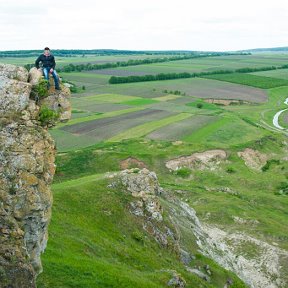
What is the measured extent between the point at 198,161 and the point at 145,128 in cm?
2771

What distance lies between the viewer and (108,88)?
182m

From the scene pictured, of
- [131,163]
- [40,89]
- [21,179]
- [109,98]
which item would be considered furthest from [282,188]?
[109,98]

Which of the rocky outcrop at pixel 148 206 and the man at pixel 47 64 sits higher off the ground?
the man at pixel 47 64

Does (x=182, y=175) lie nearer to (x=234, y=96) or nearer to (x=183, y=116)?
(x=183, y=116)

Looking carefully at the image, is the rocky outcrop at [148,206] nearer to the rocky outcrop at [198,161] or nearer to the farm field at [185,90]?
the rocky outcrop at [198,161]

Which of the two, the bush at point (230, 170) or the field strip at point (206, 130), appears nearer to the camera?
the bush at point (230, 170)

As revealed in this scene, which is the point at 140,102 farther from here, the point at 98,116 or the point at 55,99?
the point at 55,99

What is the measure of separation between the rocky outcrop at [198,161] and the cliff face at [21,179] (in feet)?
207

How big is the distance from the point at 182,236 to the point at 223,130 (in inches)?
2776

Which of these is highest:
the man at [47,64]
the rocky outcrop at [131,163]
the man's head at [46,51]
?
the man's head at [46,51]

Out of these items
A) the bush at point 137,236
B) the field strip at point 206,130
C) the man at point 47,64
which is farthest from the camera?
the field strip at point 206,130

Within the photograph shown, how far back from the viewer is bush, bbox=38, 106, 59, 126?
78.2 ft

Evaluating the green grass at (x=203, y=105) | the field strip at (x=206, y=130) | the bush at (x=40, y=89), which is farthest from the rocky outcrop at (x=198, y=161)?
the bush at (x=40, y=89)

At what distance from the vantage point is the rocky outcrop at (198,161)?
86.3 metres
